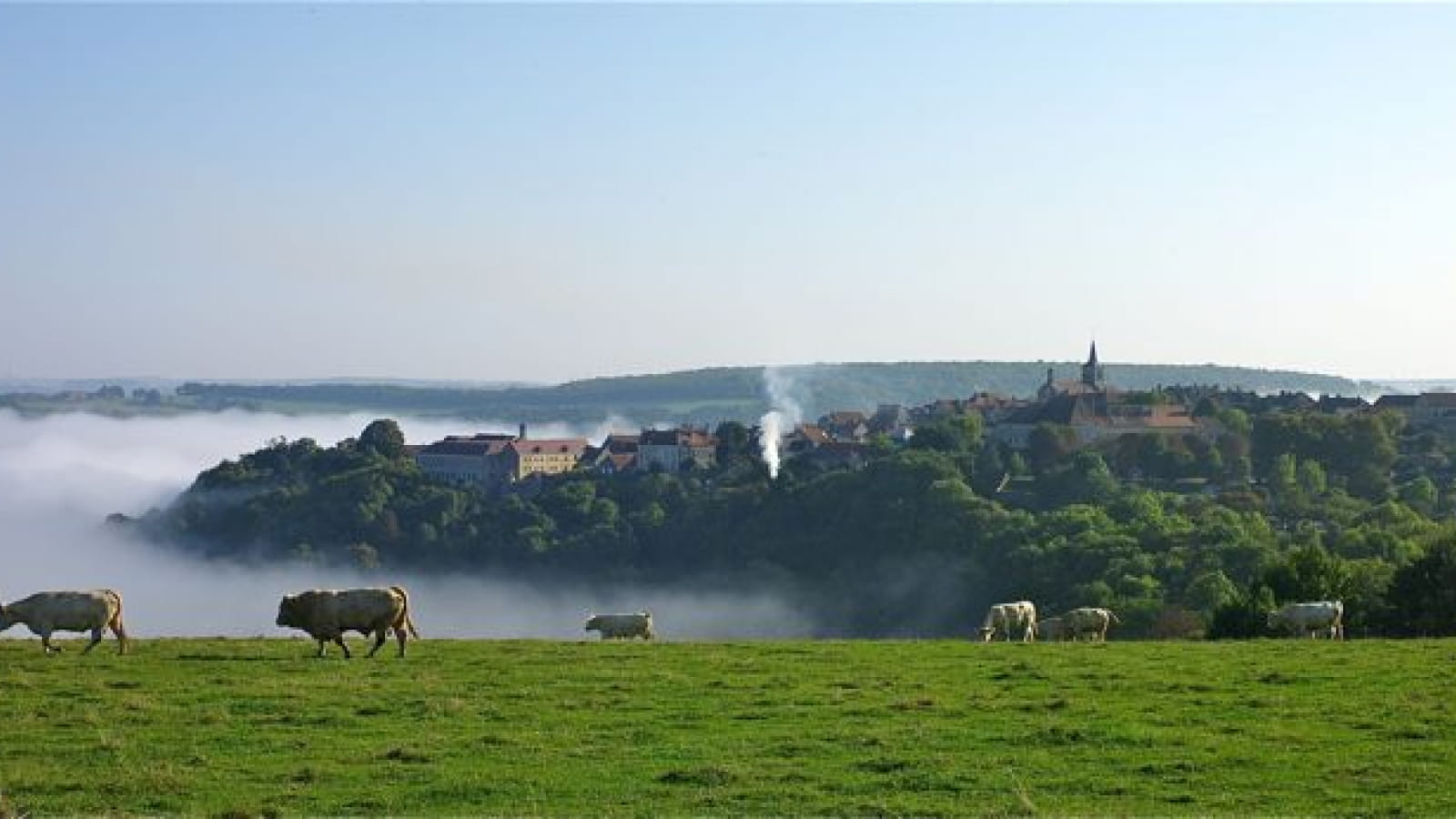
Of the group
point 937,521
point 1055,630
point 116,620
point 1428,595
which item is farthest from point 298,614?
point 937,521

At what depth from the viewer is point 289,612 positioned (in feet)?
93.2

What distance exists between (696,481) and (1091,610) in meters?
149

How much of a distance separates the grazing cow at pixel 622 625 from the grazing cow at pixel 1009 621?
25.9 feet

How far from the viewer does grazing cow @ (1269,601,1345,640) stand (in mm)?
34625

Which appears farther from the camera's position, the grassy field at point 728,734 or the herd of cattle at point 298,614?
the herd of cattle at point 298,614

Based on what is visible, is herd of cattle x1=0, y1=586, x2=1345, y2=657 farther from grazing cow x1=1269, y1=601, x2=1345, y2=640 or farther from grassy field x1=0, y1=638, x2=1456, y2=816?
grazing cow x1=1269, y1=601, x2=1345, y2=640

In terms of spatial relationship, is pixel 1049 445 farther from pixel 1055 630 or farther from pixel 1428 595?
pixel 1055 630

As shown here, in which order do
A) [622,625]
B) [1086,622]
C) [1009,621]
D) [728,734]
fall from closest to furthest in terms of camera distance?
[728,734] → [1086,622] → [622,625] → [1009,621]

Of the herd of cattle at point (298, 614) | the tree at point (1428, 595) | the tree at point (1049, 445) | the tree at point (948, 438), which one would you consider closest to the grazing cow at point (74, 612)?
the herd of cattle at point (298, 614)

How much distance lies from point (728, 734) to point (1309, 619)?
1950cm

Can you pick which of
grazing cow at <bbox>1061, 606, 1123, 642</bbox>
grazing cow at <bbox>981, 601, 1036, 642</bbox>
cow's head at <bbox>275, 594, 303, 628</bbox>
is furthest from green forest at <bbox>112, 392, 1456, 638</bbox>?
cow's head at <bbox>275, 594, 303, 628</bbox>

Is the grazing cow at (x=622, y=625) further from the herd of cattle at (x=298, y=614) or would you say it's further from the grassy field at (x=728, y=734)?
the grassy field at (x=728, y=734)

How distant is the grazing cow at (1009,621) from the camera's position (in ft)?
130

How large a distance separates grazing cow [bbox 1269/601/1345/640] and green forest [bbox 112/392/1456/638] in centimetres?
3284
